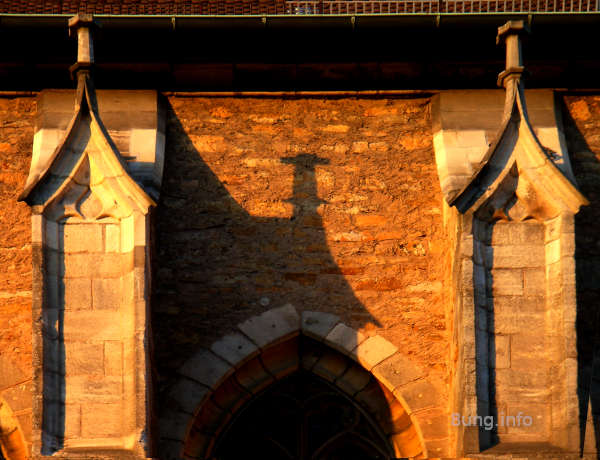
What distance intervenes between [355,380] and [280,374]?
1.80 ft

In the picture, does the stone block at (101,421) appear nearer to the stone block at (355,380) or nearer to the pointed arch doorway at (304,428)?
the pointed arch doorway at (304,428)

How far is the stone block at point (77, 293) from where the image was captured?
10.9 metres

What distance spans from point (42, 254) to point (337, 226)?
7.44ft

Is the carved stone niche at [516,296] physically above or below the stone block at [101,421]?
above

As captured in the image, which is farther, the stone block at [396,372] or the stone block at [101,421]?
the stone block at [396,372]

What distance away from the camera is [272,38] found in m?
12.1

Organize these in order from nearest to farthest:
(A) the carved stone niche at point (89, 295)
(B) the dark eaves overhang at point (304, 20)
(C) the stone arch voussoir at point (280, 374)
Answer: (A) the carved stone niche at point (89, 295)
(C) the stone arch voussoir at point (280, 374)
(B) the dark eaves overhang at point (304, 20)

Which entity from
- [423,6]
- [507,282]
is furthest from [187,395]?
[423,6]

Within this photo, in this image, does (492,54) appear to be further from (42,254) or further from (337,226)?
(42,254)

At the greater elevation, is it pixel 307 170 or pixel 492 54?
pixel 492 54

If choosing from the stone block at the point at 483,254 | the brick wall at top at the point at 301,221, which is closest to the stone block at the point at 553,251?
the stone block at the point at 483,254

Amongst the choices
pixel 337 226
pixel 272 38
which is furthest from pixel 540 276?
pixel 272 38

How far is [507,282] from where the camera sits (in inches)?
440

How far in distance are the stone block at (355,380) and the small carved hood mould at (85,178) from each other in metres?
1.93
